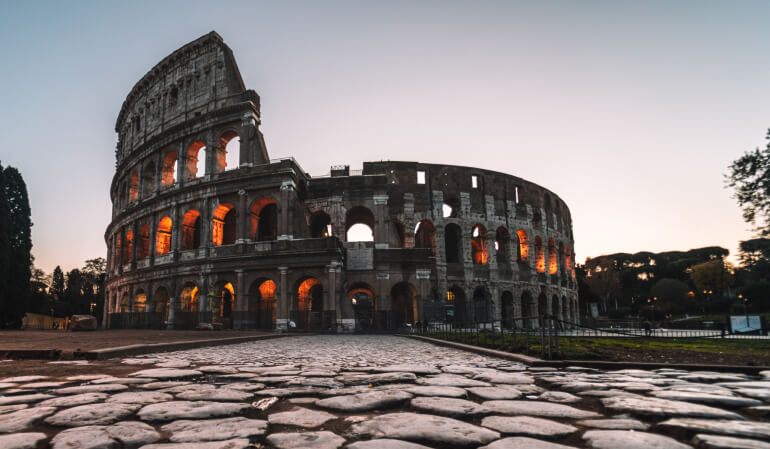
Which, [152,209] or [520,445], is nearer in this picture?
[520,445]

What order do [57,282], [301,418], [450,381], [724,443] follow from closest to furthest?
[724,443] < [301,418] < [450,381] < [57,282]

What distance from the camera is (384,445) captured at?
1680 millimetres

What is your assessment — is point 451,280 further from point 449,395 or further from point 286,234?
point 449,395

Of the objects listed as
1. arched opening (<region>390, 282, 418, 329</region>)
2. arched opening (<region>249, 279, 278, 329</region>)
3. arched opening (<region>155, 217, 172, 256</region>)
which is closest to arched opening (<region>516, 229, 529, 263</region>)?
arched opening (<region>390, 282, 418, 329</region>)

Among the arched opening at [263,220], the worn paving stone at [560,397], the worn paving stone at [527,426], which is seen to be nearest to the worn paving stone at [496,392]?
the worn paving stone at [560,397]

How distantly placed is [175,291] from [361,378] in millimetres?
25571

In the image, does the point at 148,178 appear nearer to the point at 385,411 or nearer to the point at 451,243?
the point at 451,243

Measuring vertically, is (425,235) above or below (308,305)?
above

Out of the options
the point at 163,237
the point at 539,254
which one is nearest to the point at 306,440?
the point at 163,237

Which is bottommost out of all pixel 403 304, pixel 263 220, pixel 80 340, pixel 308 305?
pixel 403 304

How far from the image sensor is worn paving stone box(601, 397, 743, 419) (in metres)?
2.15

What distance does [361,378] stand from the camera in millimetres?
3768

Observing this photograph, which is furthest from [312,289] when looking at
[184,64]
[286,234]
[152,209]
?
[184,64]

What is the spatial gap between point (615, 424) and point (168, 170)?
106 feet
